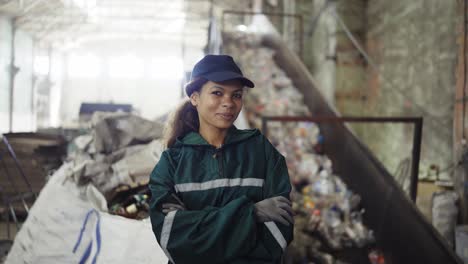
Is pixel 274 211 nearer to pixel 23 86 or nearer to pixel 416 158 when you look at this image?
pixel 416 158

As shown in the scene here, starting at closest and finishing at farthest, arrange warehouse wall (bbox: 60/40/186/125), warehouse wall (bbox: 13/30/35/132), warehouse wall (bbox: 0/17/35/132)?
warehouse wall (bbox: 0/17/35/132), warehouse wall (bbox: 13/30/35/132), warehouse wall (bbox: 60/40/186/125)

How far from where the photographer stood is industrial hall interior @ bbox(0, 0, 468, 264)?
1.31 metres

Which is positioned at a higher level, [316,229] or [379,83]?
[379,83]

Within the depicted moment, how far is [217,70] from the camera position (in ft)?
4.36

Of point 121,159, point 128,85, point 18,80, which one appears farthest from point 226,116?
point 128,85

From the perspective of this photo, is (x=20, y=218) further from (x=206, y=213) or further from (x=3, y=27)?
(x=3, y=27)

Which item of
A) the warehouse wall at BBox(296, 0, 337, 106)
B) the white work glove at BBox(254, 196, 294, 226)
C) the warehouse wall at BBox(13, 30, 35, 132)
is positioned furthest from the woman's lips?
the warehouse wall at BBox(13, 30, 35, 132)

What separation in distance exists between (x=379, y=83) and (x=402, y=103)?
937 mm

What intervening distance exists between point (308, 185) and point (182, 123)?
2930mm

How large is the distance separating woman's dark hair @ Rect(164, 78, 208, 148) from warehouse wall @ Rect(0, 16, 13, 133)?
568 inches

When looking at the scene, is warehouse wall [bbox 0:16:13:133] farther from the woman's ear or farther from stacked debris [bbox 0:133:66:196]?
the woman's ear

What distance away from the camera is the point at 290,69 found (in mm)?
6395

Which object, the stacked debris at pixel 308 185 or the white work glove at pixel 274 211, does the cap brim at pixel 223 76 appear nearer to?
the white work glove at pixel 274 211

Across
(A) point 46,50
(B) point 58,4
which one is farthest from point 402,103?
(A) point 46,50
